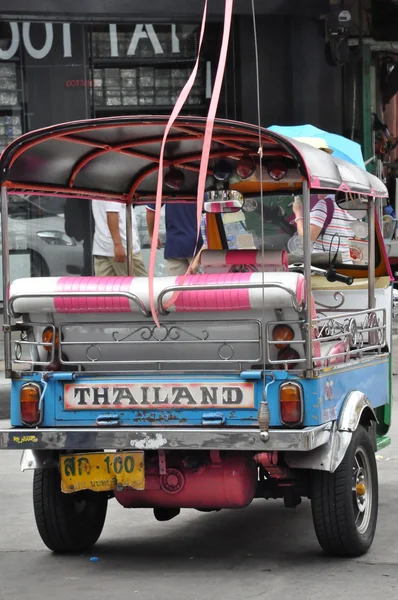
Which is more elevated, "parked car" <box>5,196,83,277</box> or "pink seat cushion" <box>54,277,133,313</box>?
"pink seat cushion" <box>54,277,133,313</box>

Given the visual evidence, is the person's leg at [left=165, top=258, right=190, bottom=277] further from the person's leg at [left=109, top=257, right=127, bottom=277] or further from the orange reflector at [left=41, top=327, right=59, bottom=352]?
the orange reflector at [left=41, top=327, right=59, bottom=352]

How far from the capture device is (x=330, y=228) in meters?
7.55

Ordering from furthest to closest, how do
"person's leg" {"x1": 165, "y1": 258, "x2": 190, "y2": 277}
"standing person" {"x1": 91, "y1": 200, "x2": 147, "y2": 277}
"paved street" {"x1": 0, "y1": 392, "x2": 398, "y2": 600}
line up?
"standing person" {"x1": 91, "y1": 200, "x2": 147, "y2": 277} → "person's leg" {"x1": 165, "y1": 258, "x2": 190, "y2": 277} → "paved street" {"x1": 0, "y1": 392, "x2": 398, "y2": 600}

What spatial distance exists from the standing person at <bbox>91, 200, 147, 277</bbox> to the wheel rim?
492 centimetres

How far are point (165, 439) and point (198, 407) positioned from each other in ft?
0.70

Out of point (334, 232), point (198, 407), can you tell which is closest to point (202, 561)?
point (198, 407)

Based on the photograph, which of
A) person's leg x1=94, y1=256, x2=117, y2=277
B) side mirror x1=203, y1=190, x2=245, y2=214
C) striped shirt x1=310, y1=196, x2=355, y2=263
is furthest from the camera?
person's leg x1=94, y1=256, x2=117, y2=277

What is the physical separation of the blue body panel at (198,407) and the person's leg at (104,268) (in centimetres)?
609

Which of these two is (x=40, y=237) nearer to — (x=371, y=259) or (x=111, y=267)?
(x=111, y=267)

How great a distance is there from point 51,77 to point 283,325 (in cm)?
994

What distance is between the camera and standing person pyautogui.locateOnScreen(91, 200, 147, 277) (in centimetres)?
1083

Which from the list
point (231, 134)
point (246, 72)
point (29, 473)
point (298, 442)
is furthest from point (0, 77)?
point (298, 442)

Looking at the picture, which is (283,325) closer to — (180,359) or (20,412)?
(180,359)

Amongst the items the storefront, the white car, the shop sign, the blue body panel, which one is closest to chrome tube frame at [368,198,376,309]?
the blue body panel
